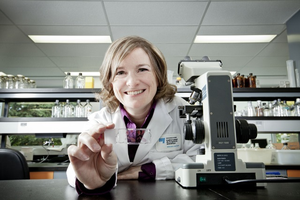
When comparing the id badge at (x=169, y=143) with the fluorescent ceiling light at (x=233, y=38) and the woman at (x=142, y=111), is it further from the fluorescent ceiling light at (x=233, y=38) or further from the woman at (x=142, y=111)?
the fluorescent ceiling light at (x=233, y=38)

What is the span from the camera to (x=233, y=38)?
11.4 ft

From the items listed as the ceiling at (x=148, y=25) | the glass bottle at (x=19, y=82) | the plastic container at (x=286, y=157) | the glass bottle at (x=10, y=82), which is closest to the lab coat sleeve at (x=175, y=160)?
the plastic container at (x=286, y=157)

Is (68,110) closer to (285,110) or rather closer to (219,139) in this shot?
(219,139)

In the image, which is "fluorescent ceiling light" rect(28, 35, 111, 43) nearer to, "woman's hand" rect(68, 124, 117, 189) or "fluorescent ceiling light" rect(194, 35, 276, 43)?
"fluorescent ceiling light" rect(194, 35, 276, 43)

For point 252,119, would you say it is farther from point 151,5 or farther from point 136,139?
point 136,139

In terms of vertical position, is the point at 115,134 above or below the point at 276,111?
below

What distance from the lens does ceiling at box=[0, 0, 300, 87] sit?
2.65m

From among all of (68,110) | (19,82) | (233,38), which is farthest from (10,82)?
(233,38)

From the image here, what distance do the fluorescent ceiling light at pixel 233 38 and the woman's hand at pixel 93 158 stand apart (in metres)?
3.05

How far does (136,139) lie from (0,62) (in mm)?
4586

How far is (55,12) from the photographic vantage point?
2.77 meters

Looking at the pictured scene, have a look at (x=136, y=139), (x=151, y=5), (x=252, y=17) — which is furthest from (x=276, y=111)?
(x=136, y=139)

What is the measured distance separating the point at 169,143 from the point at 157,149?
2.4 inches

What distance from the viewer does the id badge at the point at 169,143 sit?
103 centimetres
